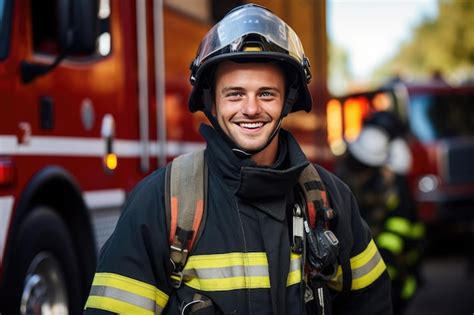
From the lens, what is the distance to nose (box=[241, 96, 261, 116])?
2732 mm

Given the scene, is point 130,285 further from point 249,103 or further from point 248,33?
point 248,33

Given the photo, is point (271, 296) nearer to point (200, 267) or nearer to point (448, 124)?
point (200, 267)

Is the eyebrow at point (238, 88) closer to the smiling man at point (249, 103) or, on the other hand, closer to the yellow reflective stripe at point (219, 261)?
the smiling man at point (249, 103)

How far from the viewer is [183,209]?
259 centimetres

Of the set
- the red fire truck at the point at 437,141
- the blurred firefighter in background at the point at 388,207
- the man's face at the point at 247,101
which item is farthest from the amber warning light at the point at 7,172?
the red fire truck at the point at 437,141

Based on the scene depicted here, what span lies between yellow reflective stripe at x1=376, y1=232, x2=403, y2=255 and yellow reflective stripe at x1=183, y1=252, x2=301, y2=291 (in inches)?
120

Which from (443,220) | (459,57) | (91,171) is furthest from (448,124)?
(459,57)

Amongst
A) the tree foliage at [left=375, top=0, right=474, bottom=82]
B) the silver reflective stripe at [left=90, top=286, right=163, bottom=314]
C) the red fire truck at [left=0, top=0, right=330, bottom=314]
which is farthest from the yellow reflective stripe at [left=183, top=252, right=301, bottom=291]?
the tree foliage at [left=375, top=0, right=474, bottom=82]

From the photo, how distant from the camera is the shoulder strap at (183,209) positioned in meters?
2.55

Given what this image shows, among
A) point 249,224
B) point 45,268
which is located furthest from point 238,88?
point 45,268

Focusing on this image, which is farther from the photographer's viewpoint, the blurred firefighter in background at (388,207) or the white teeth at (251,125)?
the blurred firefighter in background at (388,207)

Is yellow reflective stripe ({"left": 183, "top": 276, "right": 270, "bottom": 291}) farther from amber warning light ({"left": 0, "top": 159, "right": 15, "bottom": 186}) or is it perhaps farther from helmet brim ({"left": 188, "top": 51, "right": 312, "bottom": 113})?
amber warning light ({"left": 0, "top": 159, "right": 15, "bottom": 186})

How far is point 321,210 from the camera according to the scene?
9.04 feet

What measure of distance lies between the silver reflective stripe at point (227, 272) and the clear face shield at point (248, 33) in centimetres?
62
